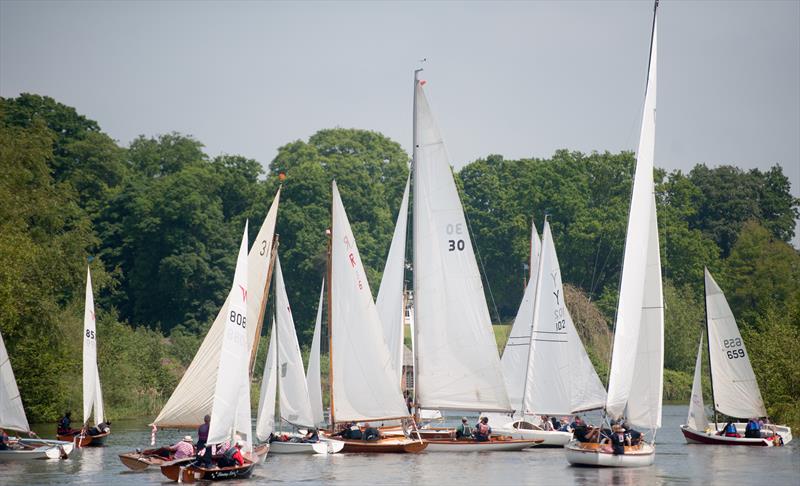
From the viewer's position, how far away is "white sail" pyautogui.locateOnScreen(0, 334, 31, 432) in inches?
1773

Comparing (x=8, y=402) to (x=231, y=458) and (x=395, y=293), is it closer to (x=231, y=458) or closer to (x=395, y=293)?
(x=231, y=458)

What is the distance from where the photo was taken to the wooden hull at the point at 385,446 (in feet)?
149

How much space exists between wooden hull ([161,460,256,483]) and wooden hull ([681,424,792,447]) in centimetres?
2324

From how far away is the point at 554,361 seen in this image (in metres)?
54.9

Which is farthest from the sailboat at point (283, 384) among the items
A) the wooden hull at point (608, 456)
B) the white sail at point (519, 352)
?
the wooden hull at point (608, 456)

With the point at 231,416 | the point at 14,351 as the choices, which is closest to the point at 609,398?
the point at 231,416

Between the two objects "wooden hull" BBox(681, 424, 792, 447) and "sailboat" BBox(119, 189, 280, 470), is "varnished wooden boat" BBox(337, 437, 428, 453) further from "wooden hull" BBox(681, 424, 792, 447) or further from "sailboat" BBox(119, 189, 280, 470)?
"wooden hull" BBox(681, 424, 792, 447)

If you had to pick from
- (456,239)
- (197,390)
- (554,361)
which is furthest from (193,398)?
(554,361)

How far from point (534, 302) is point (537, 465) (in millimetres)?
14885

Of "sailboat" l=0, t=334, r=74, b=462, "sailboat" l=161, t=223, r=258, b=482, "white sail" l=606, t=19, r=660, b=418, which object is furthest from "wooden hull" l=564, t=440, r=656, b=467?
"sailboat" l=0, t=334, r=74, b=462

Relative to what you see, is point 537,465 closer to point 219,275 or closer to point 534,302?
point 534,302

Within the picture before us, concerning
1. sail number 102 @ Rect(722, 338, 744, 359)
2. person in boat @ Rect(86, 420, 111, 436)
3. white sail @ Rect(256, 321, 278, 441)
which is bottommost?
person in boat @ Rect(86, 420, 111, 436)

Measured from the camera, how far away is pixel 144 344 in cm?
7881

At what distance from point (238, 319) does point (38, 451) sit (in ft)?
38.6
